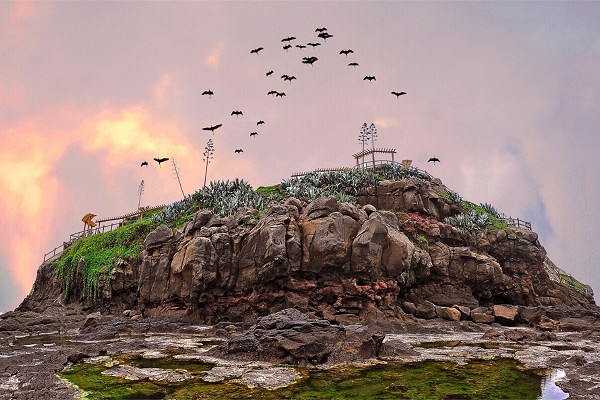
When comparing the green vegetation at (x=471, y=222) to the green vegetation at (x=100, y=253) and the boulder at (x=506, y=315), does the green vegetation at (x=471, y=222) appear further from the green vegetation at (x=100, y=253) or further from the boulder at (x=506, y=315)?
the green vegetation at (x=100, y=253)

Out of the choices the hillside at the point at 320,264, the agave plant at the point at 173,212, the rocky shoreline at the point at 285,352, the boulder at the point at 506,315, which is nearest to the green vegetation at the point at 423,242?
the hillside at the point at 320,264

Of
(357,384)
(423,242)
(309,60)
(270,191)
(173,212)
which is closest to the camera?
(357,384)

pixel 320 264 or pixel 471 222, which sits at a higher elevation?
pixel 471 222

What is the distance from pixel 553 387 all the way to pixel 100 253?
1814 inches

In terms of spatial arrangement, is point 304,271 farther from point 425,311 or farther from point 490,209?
point 490,209

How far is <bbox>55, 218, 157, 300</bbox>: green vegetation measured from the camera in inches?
1725

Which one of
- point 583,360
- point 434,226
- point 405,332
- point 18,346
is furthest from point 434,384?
point 434,226

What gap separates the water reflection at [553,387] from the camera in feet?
39.3

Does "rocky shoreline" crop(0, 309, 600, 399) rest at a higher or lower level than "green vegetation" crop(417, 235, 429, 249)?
lower

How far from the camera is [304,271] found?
3338 cm

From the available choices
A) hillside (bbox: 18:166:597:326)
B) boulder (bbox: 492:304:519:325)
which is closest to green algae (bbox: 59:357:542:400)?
hillside (bbox: 18:166:597:326)

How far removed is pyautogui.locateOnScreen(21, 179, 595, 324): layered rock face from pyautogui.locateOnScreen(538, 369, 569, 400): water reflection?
16439 mm

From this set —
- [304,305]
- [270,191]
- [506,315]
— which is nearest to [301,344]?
[304,305]

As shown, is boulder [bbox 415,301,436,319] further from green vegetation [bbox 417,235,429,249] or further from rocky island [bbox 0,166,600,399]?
green vegetation [bbox 417,235,429,249]
